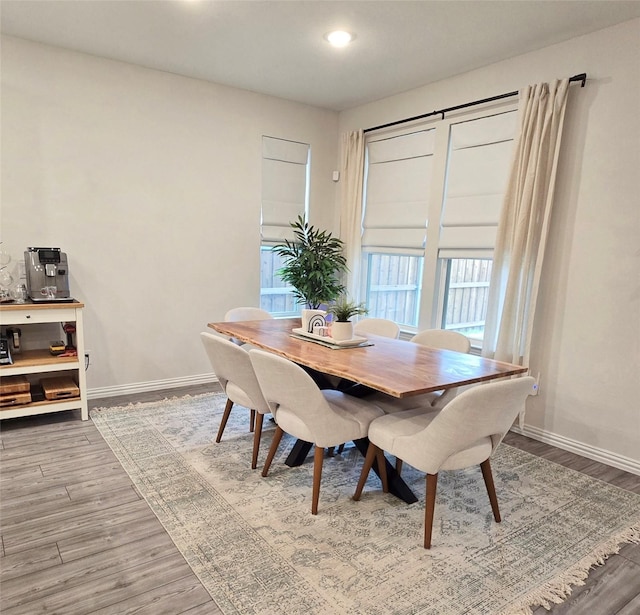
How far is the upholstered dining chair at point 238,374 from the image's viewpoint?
2.51 meters

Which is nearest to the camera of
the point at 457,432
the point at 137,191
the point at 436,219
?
the point at 457,432

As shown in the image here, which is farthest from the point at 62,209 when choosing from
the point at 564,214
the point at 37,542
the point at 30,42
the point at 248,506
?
the point at 564,214

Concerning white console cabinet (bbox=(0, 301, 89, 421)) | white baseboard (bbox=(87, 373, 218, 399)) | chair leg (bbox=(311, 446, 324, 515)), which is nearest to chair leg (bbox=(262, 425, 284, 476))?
chair leg (bbox=(311, 446, 324, 515))

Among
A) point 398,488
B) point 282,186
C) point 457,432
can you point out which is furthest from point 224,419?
point 282,186

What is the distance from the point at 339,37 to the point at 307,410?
258 cm

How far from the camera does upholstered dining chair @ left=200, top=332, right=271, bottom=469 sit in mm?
2512

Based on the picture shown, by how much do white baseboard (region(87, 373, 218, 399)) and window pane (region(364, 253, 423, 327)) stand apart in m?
1.92

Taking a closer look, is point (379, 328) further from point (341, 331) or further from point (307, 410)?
point (307, 410)

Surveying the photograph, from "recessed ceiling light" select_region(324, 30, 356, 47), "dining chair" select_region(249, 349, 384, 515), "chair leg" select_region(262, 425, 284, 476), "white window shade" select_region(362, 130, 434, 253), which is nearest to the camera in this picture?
"dining chair" select_region(249, 349, 384, 515)

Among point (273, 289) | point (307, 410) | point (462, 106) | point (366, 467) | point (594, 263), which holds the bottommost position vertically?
point (366, 467)

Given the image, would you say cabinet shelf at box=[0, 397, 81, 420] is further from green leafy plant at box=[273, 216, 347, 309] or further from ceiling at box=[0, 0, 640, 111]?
ceiling at box=[0, 0, 640, 111]

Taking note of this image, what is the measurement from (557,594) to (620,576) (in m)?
→ 0.36

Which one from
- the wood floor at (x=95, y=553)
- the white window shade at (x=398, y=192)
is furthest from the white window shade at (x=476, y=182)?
the wood floor at (x=95, y=553)

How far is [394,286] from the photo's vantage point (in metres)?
4.71
